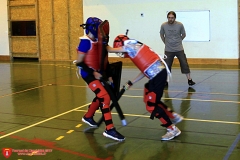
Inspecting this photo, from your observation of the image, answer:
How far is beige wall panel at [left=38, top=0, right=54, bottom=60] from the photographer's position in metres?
18.0

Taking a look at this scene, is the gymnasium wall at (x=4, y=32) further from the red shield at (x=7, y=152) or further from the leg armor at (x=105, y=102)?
the red shield at (x=7, y=152)

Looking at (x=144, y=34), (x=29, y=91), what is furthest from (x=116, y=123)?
(x=144, y=34)

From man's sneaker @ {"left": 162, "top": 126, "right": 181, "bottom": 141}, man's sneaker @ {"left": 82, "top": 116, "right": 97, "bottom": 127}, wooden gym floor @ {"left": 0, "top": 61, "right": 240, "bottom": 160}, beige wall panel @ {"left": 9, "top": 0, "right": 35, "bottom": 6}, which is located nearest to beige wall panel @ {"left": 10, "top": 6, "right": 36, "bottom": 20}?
beige wall panel @ {"left": 9, "top": 0, "right": 35, "bottom": 6}

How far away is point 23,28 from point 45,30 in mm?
1621

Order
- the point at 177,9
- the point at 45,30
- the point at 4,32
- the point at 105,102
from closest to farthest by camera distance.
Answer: the point at 105,102 < the point at 177,9 < the point at 45,30 < the point at 4,32

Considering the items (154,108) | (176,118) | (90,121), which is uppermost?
(154,108)

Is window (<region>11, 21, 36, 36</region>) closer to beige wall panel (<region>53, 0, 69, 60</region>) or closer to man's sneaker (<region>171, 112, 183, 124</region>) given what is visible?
beige wall panel (<region>53, 0, 69, 60</region>)

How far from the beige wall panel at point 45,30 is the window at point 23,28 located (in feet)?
1.90

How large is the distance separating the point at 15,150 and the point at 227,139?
286 centimetres

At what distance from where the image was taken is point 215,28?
559 inches

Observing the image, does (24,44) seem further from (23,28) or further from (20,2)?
(20,2)

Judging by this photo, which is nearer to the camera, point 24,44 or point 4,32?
point 24,44

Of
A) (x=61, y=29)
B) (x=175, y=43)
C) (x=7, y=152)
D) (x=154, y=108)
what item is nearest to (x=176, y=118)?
(x=154, y=108)

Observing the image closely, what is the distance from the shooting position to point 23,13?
742 inches
